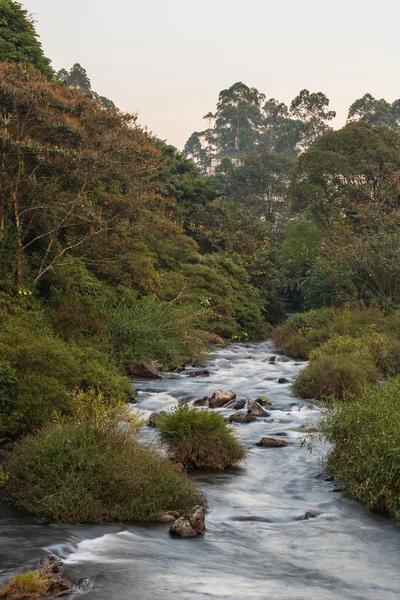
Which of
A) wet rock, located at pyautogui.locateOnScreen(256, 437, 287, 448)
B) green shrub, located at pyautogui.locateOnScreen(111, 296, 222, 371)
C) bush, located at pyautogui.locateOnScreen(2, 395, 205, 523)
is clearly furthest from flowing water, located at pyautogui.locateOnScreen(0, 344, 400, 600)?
green shrub, located at pyautogui.locateOnScreen(111, 296, 222, 371)

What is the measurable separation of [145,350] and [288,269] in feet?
62.8

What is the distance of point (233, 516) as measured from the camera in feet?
28.0

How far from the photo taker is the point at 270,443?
11.4 metres

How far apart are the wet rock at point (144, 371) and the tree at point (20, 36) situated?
1453 cm

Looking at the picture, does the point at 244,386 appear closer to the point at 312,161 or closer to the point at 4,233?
the point at 4,233

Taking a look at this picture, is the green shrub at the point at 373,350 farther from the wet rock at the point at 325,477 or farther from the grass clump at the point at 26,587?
the grass clump at the point at 26,587

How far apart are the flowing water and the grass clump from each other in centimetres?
34

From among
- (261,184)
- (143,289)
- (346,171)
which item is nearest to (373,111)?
(261,184)

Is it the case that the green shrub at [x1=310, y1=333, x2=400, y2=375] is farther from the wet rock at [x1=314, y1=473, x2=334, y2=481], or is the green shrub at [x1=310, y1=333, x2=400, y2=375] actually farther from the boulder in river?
the boulder in river

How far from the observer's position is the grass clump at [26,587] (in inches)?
224

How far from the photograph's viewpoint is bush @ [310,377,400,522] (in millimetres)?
8297

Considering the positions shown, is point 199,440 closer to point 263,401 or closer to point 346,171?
point 263,401

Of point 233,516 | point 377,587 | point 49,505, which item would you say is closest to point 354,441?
point 233,516

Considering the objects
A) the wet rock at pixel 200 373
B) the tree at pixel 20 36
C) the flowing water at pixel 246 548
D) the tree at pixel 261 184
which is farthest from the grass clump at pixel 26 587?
the tree at pixel 261 184
